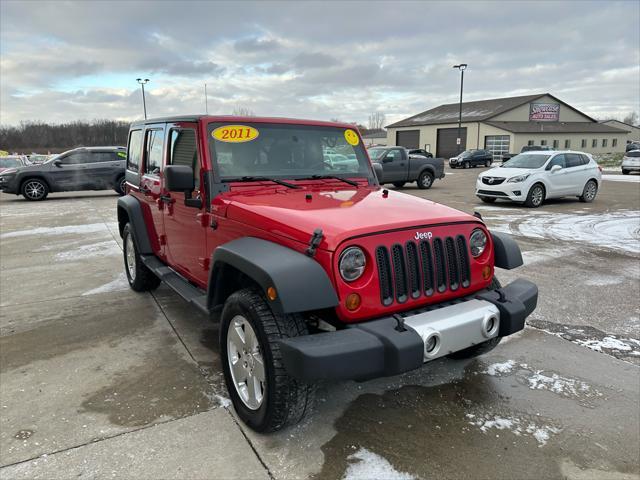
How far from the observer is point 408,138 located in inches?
2379

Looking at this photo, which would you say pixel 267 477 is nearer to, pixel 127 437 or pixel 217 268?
pixel 127 437

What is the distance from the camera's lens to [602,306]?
5.13 m

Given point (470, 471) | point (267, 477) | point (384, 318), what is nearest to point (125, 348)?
point (267, 477)

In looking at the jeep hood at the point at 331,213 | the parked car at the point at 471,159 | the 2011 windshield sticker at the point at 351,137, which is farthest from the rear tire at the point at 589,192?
the parked car at the point at 471,159

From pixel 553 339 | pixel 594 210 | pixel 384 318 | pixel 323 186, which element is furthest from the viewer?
pixel 594 210

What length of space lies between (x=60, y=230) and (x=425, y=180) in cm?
1336

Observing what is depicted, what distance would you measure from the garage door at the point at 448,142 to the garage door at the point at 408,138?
341cm

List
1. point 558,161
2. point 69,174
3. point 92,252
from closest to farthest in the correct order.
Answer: point 92,252, point 558,161, point 69,174

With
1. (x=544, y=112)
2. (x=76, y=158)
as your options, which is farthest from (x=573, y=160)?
(x=544, y=112)

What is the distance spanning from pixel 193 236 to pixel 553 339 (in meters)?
3.30

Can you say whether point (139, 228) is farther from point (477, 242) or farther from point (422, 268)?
point (477, 242)

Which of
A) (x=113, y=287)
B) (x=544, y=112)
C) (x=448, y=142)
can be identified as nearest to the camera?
(x=113, y=287)

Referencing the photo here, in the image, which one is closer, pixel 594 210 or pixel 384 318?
pixel 384 318

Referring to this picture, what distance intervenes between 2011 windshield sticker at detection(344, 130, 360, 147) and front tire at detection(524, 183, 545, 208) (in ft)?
33.2
